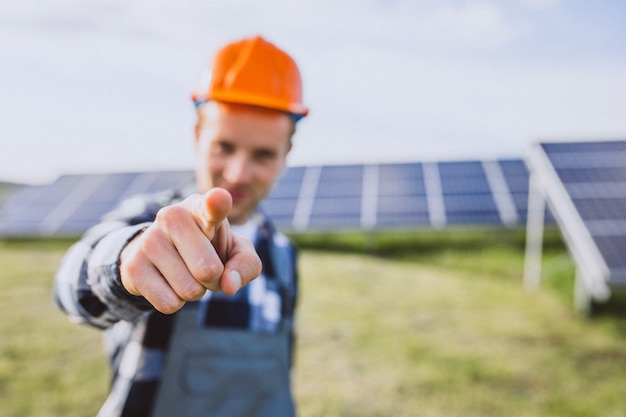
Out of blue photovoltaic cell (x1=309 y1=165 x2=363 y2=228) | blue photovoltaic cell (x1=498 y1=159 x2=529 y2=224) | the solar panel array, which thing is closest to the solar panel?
blue photovoltaic cell (x1=498 y1=159 x2=529 y2=224)

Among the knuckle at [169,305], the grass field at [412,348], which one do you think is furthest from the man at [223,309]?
the grass field at [412,348]

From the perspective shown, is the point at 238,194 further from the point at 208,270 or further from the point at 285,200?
the point at 285,200


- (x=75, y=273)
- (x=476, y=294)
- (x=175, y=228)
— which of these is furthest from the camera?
(x=476, y=294)

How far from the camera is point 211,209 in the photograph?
2.26ft

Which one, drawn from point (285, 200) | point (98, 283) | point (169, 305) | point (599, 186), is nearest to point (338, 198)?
point (285, 200)

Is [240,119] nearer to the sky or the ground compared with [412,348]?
nearer to the sky

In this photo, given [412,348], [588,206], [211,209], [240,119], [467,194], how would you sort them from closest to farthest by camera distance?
[211,209], [240,119], [412,348], [588,206], [467,194]

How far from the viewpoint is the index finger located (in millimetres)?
680

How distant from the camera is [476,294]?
6.24m

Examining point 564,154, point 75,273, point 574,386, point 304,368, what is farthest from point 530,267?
point 75,273

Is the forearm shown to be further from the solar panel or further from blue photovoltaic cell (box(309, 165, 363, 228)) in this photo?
blue photovoltaic cell (box(309, 165, 363, 228))

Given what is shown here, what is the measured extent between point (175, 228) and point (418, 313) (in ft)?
17.2

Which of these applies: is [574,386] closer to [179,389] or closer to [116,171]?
[179,389]

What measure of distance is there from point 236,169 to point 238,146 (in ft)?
0.21
